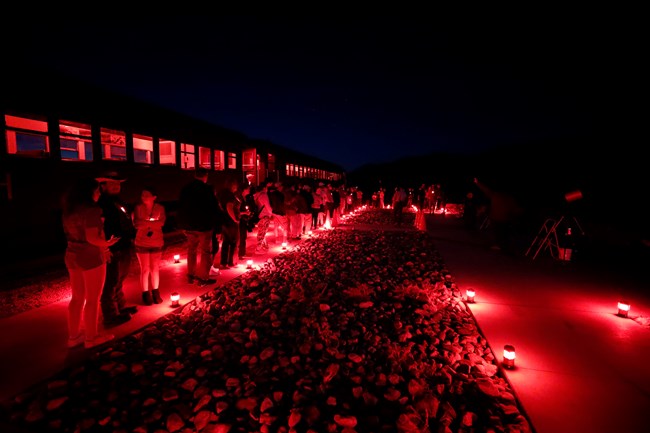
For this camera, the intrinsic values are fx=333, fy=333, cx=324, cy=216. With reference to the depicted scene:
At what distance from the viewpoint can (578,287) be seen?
5801mm

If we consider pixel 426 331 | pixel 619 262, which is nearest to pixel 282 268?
pixel 426 331

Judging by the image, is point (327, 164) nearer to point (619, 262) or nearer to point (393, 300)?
point (619, 262)

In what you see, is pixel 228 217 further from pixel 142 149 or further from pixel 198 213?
pixel 142 149

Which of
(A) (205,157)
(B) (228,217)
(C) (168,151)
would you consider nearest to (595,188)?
(A) (205,157)

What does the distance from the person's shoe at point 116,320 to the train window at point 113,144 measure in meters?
5.64

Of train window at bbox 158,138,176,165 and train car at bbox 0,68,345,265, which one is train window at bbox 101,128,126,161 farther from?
train window at bbox 158,138,176,165

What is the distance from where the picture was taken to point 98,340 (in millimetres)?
3365

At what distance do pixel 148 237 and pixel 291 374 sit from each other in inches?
106

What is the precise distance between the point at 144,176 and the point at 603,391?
9.97m

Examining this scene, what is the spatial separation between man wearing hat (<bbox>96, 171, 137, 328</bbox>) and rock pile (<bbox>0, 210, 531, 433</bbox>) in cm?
49

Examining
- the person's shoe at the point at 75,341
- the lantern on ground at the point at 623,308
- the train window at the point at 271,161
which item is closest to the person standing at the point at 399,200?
the train window at the point at 271,161

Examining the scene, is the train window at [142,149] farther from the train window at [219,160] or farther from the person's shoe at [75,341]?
the person's shoe at [75,341]

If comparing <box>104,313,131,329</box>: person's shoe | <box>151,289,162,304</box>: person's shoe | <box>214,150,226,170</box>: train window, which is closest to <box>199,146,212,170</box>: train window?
<box>214,150,226,170</box>: train window

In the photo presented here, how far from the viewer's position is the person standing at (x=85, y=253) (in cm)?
311
